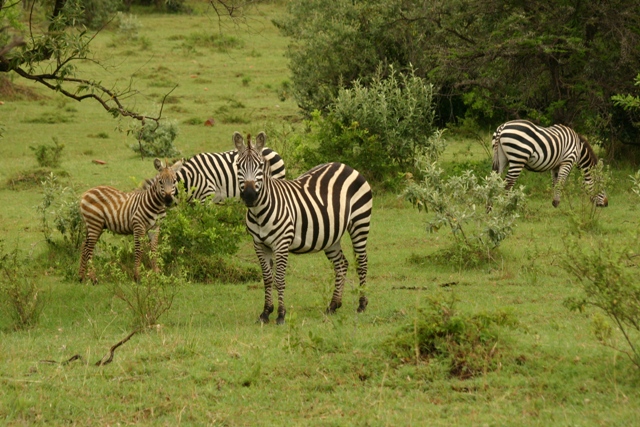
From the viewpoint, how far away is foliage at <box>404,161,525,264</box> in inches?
433

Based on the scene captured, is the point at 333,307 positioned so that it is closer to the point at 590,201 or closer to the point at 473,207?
the point at 473,207

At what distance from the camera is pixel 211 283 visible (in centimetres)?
1081

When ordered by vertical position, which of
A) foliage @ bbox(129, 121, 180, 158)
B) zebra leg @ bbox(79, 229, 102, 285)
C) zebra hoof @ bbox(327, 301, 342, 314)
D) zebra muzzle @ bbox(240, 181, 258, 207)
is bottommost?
foliage @ bbox(129, 121, 180, 158)

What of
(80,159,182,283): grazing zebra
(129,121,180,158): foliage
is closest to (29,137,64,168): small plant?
(129,121,180,158): foliage

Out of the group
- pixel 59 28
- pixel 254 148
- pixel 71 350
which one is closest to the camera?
pixel 71 350

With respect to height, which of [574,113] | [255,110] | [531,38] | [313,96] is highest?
[531,38]

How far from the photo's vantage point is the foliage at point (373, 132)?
1537cm

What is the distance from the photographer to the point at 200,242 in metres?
10.8

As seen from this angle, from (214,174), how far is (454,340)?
674 cm

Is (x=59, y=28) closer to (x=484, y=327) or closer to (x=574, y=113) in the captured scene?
(x=484, y=327)

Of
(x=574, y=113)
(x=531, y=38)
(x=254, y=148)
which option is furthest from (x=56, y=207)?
(x=574, y=113)

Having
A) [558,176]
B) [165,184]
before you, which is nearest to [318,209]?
[165,184]

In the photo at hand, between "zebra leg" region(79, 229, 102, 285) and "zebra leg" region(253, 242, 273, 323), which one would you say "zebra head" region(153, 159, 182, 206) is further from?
"zebra leg" region(253, 242, 273, 323)

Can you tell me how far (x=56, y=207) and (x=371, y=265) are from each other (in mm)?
4720
